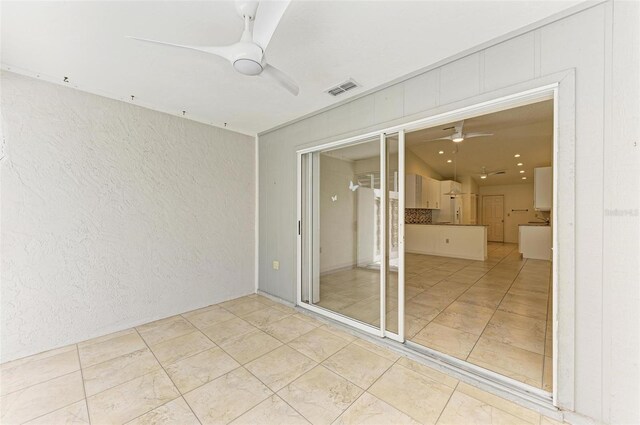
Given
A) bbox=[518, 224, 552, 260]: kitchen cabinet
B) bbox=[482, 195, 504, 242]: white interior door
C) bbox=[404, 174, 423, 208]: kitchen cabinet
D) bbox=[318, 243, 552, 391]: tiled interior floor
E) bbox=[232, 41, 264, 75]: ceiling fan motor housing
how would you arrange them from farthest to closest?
bbox=[482, 195, 504, 242]: white interior door, bbox=[404, 174, 423, 208]: kitchen cabinet, bbox=[518, 224, 552, 260]: kitchen cabinet, bbox=[318, 243, 552, 391]: tiled interior floor, bbox=[232, 41, 264, 75]: ceiling fan motor housing

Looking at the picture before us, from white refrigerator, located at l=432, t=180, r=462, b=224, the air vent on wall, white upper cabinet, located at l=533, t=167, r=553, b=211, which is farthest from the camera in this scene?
white refrigerator, located at l=432, t=180, r=462, b=224

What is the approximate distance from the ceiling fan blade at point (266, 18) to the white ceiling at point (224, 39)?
0.35m

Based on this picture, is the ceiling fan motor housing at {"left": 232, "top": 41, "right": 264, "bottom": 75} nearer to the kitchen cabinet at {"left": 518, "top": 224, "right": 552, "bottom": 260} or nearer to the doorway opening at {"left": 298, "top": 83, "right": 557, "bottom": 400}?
the doorway opening at {"left": 298, "top": 83, "right": 557, "bottom": 400}

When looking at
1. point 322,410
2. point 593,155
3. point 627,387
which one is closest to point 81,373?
point 322,410

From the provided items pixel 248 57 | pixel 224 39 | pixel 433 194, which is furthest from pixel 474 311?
pixel 433 194

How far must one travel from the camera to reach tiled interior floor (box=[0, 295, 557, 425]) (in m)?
1.62

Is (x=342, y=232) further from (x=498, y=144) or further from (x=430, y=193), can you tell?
(x=430, y=193)

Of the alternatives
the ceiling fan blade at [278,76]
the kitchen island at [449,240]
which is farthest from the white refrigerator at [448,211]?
the ceiling fan blade at [278,76]

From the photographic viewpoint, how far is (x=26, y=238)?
91.4 inches

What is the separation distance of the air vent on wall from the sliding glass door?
1.80 ft

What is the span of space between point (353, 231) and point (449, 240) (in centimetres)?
464

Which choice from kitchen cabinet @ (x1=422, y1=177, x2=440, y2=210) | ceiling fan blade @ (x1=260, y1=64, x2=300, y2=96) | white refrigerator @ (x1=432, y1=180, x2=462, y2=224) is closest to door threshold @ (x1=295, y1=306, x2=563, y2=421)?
ceiling fan blade @ (x1=260, y1=64, x2=300, y2=96)

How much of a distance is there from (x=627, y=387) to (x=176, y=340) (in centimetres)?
346

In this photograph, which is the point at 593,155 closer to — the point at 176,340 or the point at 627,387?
the point at 627,387
